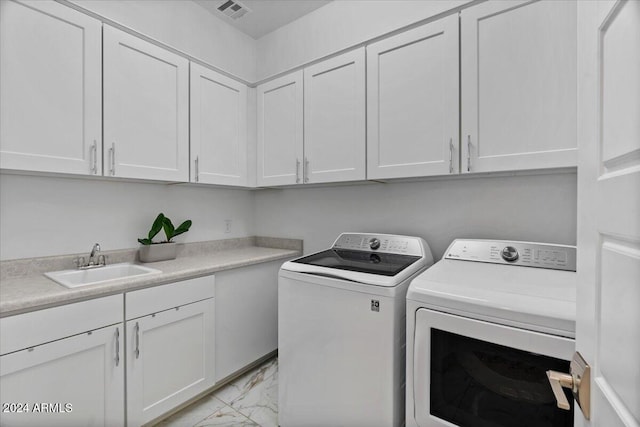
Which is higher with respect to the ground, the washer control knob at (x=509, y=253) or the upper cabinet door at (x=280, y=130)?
the upper cabinet door at (x=280, y=130)

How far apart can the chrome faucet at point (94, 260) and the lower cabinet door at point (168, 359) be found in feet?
1.89

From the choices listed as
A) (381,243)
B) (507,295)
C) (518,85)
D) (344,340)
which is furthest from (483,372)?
(518,85)

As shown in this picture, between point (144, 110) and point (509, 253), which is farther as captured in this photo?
point (144, 110)

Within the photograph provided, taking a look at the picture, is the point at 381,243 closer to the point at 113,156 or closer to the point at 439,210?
the point at 439,210

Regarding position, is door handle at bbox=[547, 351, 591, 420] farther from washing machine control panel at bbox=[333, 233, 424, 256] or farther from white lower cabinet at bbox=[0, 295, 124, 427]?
white lower cabinet at bbox=[0, 295, 124, 427]

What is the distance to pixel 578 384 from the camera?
0.53 m

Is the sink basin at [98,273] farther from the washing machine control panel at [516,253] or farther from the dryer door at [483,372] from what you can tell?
the washing machine control panel at [516,253]

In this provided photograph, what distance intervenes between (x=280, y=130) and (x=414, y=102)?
1.07m

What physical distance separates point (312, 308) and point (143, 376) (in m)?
1.00

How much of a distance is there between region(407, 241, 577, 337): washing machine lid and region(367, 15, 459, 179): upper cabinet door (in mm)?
601

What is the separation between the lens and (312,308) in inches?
58.1

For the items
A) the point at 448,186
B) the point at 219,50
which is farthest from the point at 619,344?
the point at 219,50

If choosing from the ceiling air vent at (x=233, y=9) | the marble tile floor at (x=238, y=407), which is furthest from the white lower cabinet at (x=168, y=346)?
the ceiling air vent at (x=233, y=9)

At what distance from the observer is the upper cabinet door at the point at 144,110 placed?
1.67 m
